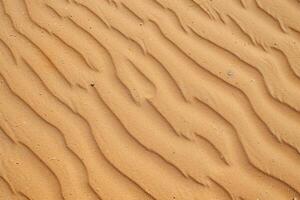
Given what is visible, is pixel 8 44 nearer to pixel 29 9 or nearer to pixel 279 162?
pixel 29 9

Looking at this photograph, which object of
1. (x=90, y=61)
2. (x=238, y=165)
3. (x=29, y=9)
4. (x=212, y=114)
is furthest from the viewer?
(x=29, y=9)

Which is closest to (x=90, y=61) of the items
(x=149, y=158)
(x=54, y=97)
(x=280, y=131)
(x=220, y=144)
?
(x=54, y=97)

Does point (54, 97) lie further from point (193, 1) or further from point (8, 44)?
point (193, 1)

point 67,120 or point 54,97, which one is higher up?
point 54,97

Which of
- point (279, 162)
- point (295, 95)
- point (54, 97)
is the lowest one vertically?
point (279, 162)

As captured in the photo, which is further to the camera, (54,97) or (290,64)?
(290,64)

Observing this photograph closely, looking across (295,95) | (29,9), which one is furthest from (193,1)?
(29,9)

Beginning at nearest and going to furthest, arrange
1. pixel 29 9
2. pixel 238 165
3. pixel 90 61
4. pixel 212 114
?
pixel 238 165 < pixel 212 114 < pixel 90 61 < pixel 29 9
